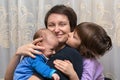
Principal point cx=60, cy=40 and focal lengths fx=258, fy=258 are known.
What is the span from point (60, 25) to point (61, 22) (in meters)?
0.02

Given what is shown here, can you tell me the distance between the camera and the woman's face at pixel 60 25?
1808mm

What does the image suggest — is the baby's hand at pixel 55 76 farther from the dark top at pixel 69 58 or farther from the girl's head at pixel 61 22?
the girl's head at pixel 61 22

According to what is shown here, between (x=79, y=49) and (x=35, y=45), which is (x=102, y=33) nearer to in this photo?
(x=79, y=49)

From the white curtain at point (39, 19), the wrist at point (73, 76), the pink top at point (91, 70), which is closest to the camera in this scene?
the wrist at point (73, 76)

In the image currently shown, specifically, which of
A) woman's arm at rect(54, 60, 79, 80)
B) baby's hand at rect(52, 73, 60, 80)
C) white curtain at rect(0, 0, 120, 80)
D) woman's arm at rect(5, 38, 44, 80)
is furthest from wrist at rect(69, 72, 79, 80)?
white curtain at rect(0, 0, 120, 80)

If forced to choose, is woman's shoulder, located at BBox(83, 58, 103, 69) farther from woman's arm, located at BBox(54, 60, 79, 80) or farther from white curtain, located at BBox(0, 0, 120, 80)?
white curtain, located at BBox(0, 0, 120, 80)

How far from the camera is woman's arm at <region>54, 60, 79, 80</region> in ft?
4.87

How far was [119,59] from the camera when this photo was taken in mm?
2076

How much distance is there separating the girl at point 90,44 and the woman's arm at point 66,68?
0.11 metres

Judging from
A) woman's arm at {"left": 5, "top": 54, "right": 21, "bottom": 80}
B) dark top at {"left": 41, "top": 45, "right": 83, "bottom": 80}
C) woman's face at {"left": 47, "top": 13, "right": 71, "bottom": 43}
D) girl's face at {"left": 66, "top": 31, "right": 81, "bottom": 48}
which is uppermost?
woman's face at {"left": 47, "top": 13, "right": 71, "bottom": 43}

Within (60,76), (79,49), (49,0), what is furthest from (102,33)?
(49,0)

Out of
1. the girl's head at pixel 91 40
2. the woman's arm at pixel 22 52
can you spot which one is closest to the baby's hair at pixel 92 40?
the girl's head at pixel 91 40

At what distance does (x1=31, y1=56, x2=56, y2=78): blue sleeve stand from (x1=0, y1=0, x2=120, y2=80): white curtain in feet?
2.37

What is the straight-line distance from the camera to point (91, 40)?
164 cm
